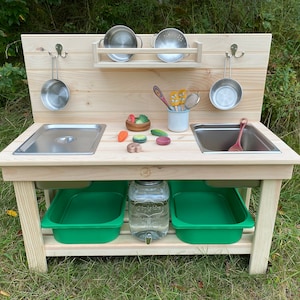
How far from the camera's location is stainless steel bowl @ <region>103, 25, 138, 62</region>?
4.32 feet

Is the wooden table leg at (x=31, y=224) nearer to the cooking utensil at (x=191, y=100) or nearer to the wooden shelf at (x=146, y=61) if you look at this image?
the wooden shelf at (x=146, y=61)

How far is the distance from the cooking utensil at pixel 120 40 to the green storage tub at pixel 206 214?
0.72 metres

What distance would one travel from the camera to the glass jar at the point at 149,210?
1282mm

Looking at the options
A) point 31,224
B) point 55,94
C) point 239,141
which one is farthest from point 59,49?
point 239,141

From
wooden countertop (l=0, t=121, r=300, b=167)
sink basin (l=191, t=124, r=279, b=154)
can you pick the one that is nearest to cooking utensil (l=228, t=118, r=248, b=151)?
sink basin (l=191, t=124, r=279, b=154)

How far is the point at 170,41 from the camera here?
Answer: 52.6 inches

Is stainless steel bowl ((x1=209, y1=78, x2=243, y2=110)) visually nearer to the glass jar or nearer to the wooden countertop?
the wooden countertop

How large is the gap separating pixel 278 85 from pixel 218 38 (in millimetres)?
876

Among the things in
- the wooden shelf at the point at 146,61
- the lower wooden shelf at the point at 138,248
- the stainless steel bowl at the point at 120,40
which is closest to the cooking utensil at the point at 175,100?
the wooden shelf at the point at 146,61

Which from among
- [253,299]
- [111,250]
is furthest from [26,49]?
[253,299]

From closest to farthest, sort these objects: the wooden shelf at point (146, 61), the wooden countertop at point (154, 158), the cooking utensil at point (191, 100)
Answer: the wooden countertop at point (154, 158), the wooden shelf at point (146, 61), the cooking utensil at point (191, 100)

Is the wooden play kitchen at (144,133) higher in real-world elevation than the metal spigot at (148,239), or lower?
higher

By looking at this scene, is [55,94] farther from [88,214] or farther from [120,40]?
[88,214]

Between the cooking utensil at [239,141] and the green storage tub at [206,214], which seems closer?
the green storage tub at [206,214]
